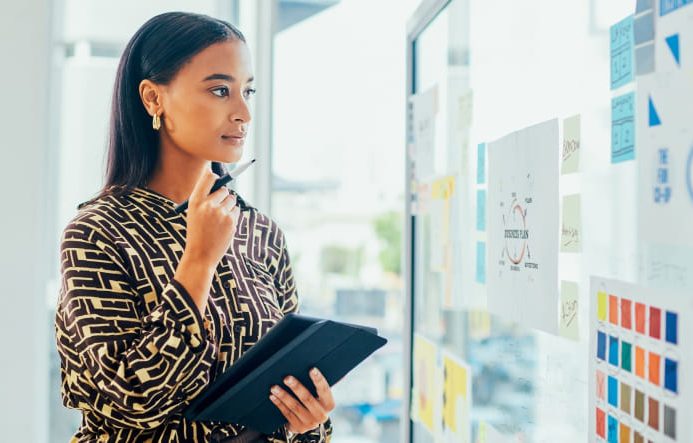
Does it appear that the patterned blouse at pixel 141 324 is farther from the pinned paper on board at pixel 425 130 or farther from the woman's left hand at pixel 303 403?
the pinned paper on board at pixel 425 130

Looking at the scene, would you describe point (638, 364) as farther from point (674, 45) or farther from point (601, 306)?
point (674, 45)

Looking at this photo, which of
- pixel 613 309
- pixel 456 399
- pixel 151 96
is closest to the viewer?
pixel 613 309

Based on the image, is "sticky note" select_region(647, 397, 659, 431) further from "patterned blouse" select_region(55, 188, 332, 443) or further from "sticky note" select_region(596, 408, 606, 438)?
"patterned blouse" select_region(55, 188, 332, 443)

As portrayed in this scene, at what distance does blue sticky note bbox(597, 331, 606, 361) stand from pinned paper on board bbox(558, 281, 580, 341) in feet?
0.21

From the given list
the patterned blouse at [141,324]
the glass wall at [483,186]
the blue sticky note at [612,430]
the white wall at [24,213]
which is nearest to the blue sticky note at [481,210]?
the glass wall at [483,186]

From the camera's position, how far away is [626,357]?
0.75 metres

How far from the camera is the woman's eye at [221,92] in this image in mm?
1246

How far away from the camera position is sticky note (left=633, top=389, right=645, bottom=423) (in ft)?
2.39

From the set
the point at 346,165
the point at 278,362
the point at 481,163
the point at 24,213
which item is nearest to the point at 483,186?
the point at 481,163

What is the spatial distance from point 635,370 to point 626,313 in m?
0.06

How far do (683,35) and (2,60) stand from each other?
2015 millimetres

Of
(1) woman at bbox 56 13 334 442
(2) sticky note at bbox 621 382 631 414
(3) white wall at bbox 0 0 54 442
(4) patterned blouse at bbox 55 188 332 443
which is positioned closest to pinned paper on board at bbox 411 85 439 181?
(1) woman at bbox 56 13 334 442

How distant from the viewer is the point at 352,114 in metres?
2.84

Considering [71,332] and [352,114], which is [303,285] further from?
[71,332]
